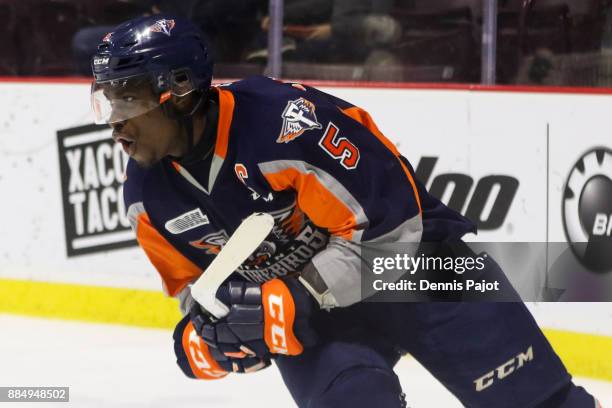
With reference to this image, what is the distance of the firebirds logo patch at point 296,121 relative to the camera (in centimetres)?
190

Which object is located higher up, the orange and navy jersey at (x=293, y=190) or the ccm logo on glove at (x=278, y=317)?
the orange and navy jersey at (x=293, y=190)

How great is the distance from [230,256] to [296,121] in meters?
0.25

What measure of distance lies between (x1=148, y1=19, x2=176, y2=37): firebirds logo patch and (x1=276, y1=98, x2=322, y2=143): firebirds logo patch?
0.25m

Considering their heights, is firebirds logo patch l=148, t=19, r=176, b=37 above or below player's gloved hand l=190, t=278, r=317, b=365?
above

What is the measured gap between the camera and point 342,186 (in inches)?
74.5

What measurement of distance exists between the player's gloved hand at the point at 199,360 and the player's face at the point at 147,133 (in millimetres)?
328

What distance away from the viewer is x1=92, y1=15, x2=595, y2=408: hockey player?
1912 millimetres

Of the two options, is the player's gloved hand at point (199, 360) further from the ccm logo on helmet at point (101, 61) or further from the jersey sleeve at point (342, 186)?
the ccm logo on helmet at point (101, 61)

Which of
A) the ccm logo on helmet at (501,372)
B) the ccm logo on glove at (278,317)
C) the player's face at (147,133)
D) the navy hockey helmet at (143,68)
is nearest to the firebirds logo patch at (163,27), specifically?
the navy hockey helmet at (143,68)

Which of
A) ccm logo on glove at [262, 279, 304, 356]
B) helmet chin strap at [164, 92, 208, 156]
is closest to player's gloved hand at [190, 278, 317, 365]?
ccm logo on glove at [262, 279, 304, 356]

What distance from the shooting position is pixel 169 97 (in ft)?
6.38

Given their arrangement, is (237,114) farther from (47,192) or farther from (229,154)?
(47,192)

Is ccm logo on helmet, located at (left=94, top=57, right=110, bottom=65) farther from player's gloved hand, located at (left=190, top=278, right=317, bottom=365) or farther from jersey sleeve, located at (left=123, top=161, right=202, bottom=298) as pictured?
player's gloved hand, located at (left=190, top=278, right=317, bottom=365)

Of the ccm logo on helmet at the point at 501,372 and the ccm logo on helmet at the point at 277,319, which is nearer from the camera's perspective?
the ccm logo on helmet at the point at 277,319
